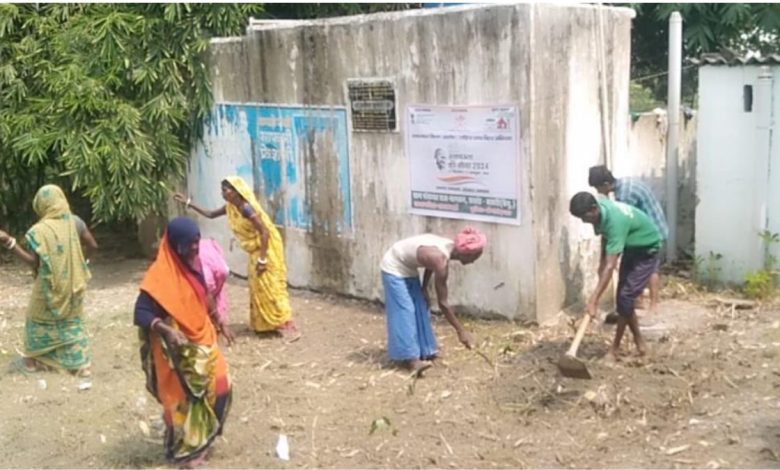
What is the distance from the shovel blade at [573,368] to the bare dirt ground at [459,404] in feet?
0.21

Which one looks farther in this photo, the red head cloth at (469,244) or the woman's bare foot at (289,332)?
the woman's bare foot at (289,332)

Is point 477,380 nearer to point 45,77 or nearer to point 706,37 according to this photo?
point 45,77

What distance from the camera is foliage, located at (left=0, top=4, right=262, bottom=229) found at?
9805 mm

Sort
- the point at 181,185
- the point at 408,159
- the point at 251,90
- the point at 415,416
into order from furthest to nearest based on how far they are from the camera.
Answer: the point at 181,185, the point at 251,90, the point at 408,159, the point at 415,416

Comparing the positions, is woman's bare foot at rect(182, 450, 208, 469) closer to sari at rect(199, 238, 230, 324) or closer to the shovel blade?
sari at rect(199, 238, 230, 324)

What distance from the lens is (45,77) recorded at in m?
10.3

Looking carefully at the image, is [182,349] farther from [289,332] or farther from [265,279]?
[289,332]

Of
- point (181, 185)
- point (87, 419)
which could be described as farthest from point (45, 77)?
point (87, 419)

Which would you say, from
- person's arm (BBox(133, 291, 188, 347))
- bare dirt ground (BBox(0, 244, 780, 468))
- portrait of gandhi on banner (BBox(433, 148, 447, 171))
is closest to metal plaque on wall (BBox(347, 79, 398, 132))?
portrait of gandhi on banner (BBox(433, 148, 447, 171))

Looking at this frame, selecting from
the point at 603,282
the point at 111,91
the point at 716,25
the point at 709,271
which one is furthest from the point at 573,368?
the point at 716,25

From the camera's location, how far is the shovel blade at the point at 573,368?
6113mm

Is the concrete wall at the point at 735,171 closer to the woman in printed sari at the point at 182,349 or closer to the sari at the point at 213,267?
the sari at the point at 213,267

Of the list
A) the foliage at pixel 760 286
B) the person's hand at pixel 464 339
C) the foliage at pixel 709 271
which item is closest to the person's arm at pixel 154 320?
the person's hand at pixel 464 339

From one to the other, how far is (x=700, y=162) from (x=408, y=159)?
2.76m
